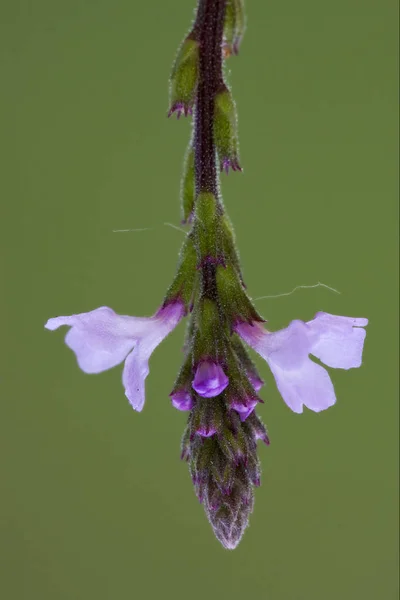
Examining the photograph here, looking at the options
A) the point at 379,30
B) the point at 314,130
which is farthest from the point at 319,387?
the point at 379,30

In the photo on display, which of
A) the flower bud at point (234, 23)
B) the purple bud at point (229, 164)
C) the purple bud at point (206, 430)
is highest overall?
the flower bud at point (234, 23)

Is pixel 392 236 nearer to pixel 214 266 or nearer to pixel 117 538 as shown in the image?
pixel 117 538

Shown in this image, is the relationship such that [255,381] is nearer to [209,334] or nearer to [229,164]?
[209,334]

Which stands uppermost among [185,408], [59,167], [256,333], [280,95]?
[280,95]

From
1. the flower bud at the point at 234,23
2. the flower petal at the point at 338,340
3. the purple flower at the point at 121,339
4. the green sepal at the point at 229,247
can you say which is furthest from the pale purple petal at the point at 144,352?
the flower bud at the point at 234,23

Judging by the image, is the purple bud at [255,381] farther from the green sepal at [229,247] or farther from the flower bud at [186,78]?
the flower bud at [186,78]

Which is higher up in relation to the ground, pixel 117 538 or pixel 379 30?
pixel 379 30

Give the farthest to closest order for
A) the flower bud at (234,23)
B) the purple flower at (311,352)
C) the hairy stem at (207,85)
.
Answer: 1. the flower bud at (234,23)
2. the hairy stem at (207,85)
3. the purple flower at (311,352)

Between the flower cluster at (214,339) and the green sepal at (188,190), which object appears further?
the green sepal at (188,190)
